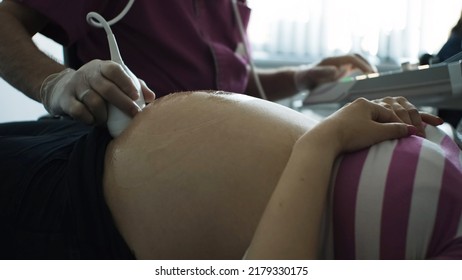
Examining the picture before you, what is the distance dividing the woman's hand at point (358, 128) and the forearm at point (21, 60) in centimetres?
51

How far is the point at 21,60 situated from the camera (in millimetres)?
902

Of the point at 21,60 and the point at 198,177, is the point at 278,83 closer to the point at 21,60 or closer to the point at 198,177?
the point at 21,60

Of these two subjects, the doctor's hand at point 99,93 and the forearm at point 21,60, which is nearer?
the doctor's hand at point 99,93

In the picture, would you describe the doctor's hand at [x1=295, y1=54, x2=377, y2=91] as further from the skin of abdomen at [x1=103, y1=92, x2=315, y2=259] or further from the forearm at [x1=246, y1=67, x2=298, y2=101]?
the skin of abdomen at [x1=103, y1=92, x2=315, y2=259]

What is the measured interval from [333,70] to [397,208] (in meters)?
0.96

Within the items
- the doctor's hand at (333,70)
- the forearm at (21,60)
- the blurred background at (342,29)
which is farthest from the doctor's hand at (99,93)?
the blurred background at (342,29)

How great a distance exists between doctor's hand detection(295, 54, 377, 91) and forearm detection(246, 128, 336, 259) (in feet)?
3.06

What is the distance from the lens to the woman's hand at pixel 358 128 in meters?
0.54

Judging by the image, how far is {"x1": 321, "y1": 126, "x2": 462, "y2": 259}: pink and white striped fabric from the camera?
19.9 inches

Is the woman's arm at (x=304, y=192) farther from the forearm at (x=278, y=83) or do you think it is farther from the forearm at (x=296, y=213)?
the forearm at (x=278, y=83)

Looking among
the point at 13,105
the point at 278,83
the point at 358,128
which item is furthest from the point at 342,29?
the point at 358,128

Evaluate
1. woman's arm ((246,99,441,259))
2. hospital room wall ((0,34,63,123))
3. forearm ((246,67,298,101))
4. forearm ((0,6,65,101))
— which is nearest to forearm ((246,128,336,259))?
woman's arm ((246,99,441,259))
